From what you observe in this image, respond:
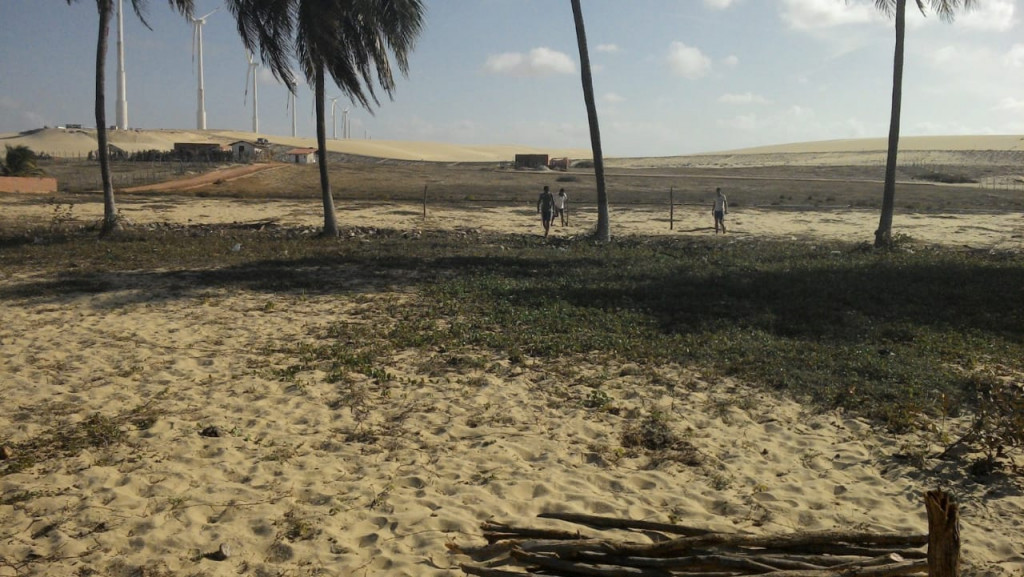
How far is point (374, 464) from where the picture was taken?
20.1 feet

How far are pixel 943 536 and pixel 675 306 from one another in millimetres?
8846

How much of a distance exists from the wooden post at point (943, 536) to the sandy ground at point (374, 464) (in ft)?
6.30

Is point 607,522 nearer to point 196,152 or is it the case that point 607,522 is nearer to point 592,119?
point 592,119

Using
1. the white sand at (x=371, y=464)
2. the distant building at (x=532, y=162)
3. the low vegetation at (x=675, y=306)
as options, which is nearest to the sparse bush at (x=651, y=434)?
the low vegetation at (x=675, y=306)

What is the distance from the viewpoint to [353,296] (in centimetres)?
1292

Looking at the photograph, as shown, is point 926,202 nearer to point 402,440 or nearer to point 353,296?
point 353,296

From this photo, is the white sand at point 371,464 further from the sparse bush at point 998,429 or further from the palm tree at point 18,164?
the palm tree at point 18,164

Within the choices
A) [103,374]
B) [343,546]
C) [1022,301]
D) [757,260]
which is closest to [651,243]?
[757,260]

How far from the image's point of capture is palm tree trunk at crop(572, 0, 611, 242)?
21.6 meters

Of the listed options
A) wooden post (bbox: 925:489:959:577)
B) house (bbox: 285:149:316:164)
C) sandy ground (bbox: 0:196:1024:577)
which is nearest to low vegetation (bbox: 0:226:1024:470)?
sandy ground (bbox: 0:196:1024:577)

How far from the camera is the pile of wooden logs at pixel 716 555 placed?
393 cm

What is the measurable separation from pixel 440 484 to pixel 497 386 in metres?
2.40

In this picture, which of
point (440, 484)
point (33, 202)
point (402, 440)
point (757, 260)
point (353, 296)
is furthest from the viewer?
point (33, 202)

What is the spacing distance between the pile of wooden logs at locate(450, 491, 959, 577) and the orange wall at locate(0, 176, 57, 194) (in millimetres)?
32967
